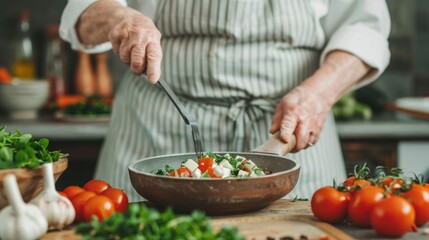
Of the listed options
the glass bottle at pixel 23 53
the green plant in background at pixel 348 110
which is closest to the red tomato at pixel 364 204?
the green plant in background at pixel 348 110

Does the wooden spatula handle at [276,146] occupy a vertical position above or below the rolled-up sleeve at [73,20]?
below

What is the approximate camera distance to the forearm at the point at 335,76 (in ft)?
6.14

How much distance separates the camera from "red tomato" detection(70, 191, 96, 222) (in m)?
1.26

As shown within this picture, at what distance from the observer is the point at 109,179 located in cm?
212

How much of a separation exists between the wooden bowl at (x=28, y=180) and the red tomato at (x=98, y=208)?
92mm

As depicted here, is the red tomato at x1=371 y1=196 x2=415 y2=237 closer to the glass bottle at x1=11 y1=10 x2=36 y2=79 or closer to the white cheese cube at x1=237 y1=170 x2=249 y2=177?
the white cheese cube at x1=237 y1=170 x2=249 y2=177

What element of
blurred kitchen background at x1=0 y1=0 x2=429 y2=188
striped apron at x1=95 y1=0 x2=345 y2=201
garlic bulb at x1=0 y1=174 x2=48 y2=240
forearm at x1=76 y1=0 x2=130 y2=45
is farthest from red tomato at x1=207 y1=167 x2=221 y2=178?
blurred kitchen background at x1=0 y1=0 x2=429 y2=188

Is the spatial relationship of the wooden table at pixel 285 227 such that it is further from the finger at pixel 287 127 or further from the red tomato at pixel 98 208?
the finger at pixel 287 127

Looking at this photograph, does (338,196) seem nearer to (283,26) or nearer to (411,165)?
(283,26)

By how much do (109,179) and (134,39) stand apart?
28.2 inches

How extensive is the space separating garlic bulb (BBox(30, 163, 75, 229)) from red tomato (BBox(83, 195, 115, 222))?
0.12 ft

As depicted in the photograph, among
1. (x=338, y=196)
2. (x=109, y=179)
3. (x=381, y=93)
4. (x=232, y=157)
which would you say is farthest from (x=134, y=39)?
(x=381, y=93)

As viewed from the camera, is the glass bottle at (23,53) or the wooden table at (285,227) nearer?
the wooden table at (285,227)

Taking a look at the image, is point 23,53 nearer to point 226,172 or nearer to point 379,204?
point 226,172
